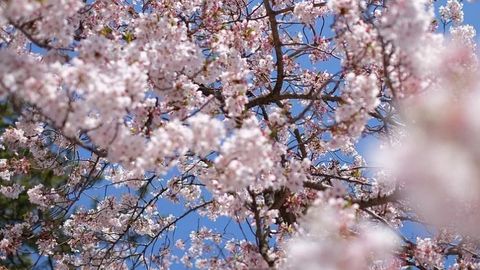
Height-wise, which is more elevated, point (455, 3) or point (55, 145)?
point (455, 3)

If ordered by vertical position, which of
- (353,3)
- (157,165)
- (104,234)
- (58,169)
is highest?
(58,169)

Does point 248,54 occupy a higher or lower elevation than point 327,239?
higher

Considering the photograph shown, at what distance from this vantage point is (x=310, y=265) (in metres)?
2.93

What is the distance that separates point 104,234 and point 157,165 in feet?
11.7

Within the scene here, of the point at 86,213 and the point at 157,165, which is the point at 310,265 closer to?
the point at 157,165

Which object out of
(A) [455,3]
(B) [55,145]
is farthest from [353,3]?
(B) [55,145]

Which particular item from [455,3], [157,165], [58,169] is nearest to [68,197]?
[58,169]

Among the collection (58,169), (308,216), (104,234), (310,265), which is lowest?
(310,265)

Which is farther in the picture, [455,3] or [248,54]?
[455,3]

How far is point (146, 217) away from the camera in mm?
7020

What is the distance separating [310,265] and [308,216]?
422 millimetres

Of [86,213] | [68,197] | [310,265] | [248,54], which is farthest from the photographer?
[86,213]

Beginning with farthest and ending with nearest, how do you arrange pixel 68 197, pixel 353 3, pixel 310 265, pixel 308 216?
pixel 68 197 → pixel 353 3 → pixel 308 216 → pixel 310 265

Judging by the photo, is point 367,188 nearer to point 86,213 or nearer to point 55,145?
point 86,213
